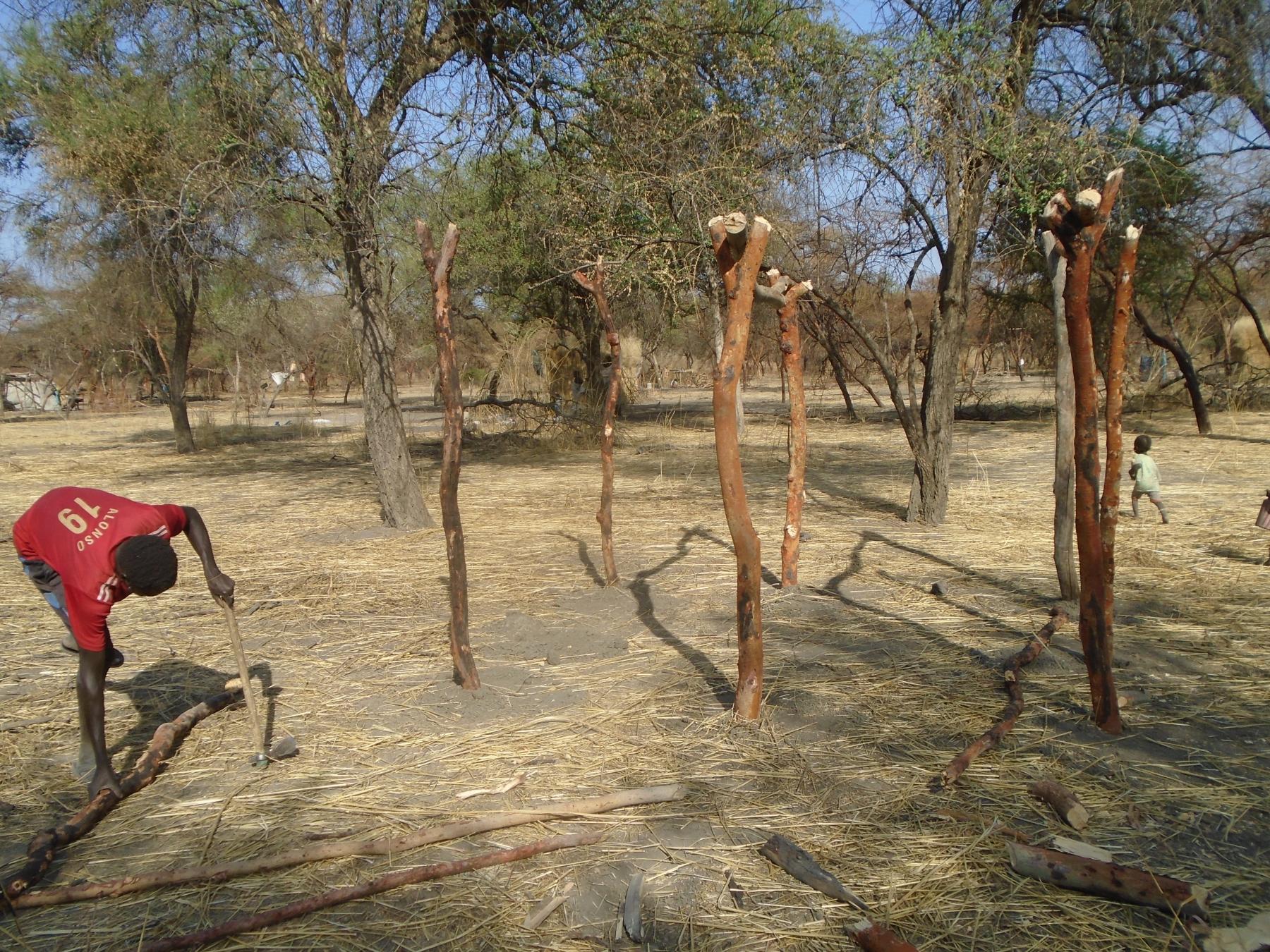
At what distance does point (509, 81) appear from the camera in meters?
8.30

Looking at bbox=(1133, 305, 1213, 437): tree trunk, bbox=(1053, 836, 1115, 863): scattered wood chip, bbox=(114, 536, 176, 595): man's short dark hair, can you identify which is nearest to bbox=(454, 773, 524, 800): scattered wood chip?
bbox=(114, 536, 176, 595): man's short dark hair

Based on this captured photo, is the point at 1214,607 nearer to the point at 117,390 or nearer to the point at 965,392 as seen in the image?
the point at 965,392

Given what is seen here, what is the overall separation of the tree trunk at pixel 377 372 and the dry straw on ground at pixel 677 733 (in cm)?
47

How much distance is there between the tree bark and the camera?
3.69 meters

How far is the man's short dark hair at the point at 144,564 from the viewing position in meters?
3.18

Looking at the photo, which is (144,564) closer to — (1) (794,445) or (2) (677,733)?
(2) (677,733)

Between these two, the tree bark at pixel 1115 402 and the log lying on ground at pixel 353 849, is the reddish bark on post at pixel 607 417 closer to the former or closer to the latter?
the log lying on ground at pixel 353 849

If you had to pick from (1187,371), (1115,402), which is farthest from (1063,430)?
(1187,371)

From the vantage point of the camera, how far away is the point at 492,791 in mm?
3375

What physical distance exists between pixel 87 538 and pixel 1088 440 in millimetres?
3935

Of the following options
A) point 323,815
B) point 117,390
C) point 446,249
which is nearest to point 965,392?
point 446,249

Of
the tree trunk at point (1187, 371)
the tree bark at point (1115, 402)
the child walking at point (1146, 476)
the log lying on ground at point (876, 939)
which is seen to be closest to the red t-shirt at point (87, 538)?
the log lying on ground at point (876, 939)

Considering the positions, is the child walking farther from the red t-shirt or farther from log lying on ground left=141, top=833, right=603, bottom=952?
the red t-shirt

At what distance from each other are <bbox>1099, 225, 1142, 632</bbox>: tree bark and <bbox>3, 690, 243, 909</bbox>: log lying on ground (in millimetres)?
3991
